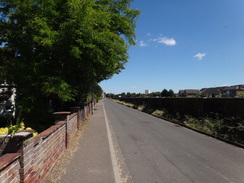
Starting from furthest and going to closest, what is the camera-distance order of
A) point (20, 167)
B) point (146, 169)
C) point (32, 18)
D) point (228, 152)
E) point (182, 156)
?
1. point (32, 18)
2. point (228, 152)
3. point (182, 156)
4. point (146, 169)
5. point (20, 167)

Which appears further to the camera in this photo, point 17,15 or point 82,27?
point 17,15

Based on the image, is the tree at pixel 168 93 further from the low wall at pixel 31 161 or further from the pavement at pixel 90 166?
the low wall at pixel 31 161

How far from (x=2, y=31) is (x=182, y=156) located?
8654 millimetres

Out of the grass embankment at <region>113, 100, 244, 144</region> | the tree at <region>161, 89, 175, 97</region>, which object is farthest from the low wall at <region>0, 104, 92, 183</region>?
the tree at <region>161, 89, 175, 97</region>

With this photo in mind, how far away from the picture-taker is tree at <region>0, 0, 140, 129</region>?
27.5 feet

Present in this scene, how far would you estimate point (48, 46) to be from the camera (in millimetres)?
8391

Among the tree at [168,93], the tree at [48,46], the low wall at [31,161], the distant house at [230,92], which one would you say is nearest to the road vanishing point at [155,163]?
the low wall at [31,161]

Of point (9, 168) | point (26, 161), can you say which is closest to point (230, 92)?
point (26, 161)

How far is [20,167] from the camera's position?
3.47 m

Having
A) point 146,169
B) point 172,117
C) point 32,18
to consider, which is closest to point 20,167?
point 146,169

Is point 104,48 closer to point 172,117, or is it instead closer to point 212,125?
point 212,125

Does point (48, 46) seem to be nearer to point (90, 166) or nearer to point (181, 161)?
point (90, 166)

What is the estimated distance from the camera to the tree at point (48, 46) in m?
8.38

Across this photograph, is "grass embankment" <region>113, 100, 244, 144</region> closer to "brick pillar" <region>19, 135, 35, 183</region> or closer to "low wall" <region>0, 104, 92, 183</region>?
"low wall" <region>0, 104, 92, 183</region>
